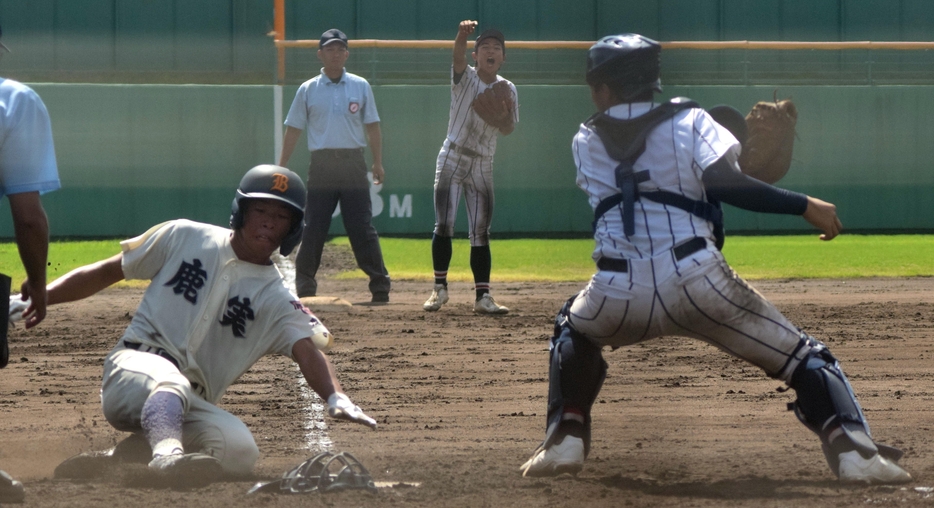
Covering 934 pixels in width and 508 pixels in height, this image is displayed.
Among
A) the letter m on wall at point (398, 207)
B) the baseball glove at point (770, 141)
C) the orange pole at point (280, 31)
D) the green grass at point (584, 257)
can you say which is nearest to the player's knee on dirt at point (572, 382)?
the baseball glove at point (770, 141)

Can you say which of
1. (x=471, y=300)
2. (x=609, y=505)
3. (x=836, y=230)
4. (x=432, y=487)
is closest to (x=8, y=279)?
(x=432, y=487)

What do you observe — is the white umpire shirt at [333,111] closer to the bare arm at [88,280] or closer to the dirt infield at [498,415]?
the dirt infield at [498,415]

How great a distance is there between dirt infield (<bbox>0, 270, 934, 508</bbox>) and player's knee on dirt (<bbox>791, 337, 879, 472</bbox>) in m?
0.13

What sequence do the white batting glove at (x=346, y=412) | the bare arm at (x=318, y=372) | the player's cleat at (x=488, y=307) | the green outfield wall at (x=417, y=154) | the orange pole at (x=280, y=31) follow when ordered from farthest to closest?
1. the green outfield wall at (x=417, y=154)
2. the orange pole at (x=280, y=31)
3. the player's cleat at (x=488, y=307)
4. the bare arm at (x=318, y=372)
5. the white batting glove at (x=346, y=412)

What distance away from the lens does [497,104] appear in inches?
276

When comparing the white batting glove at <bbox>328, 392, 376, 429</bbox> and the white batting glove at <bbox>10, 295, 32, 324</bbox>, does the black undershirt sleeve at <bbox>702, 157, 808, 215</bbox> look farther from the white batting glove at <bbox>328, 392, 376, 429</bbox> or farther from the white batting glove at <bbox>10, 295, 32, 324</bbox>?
the white batting glove at <bbox>10, 295, 32, 324</bbox>

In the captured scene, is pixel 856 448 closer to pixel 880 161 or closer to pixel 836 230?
pixel 836 230

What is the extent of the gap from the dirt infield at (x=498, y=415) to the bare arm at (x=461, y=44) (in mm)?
1562

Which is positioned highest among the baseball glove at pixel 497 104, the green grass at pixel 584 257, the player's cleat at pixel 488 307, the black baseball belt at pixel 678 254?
the baseball glove at pixel 497 104

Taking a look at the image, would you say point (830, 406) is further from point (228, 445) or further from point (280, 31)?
point (280, 31)

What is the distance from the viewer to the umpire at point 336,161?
7672mm

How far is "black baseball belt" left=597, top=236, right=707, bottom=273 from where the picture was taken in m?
3.05

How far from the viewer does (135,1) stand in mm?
9797

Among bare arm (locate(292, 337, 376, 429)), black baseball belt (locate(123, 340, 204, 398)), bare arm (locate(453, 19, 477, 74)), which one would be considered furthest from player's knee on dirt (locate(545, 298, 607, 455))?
bare arm (locate(453, 19, 477, 74))
